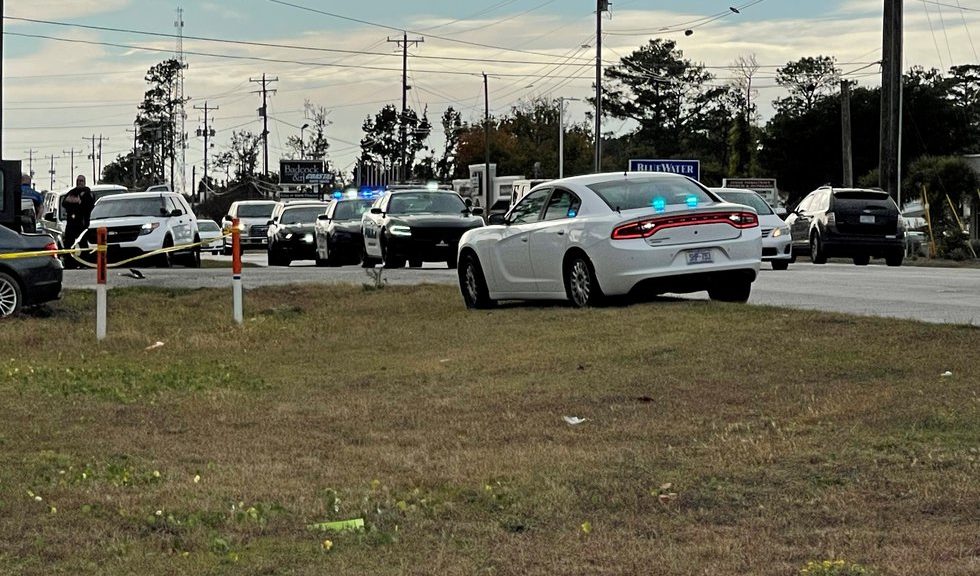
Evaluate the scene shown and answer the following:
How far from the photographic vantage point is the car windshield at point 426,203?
30328 millimetres

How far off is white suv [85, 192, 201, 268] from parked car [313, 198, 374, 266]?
3322 millimetres

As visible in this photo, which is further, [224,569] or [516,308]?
[516,308]

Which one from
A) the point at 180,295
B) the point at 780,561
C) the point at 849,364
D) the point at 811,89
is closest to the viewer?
the point at 780,561

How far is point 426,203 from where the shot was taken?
3064 cm

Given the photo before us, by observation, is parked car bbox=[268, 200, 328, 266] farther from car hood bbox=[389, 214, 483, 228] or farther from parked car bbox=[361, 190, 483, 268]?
car hood bbox=[389, 214, 483, 228]

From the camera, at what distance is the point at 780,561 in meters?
6.20

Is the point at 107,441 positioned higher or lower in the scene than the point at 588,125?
lower

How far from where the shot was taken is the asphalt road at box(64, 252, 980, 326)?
55.0 feet

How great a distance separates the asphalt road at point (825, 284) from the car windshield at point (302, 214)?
30.3ft

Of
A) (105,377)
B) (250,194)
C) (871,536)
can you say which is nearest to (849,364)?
(871,536)

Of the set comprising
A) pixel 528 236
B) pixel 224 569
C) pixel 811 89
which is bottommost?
pixel 224 569

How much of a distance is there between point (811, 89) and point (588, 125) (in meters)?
39.1

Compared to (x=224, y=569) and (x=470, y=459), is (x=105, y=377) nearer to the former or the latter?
(x=470, y=459)

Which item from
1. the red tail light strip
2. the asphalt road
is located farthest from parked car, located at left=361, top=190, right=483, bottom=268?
the red tail light strip
